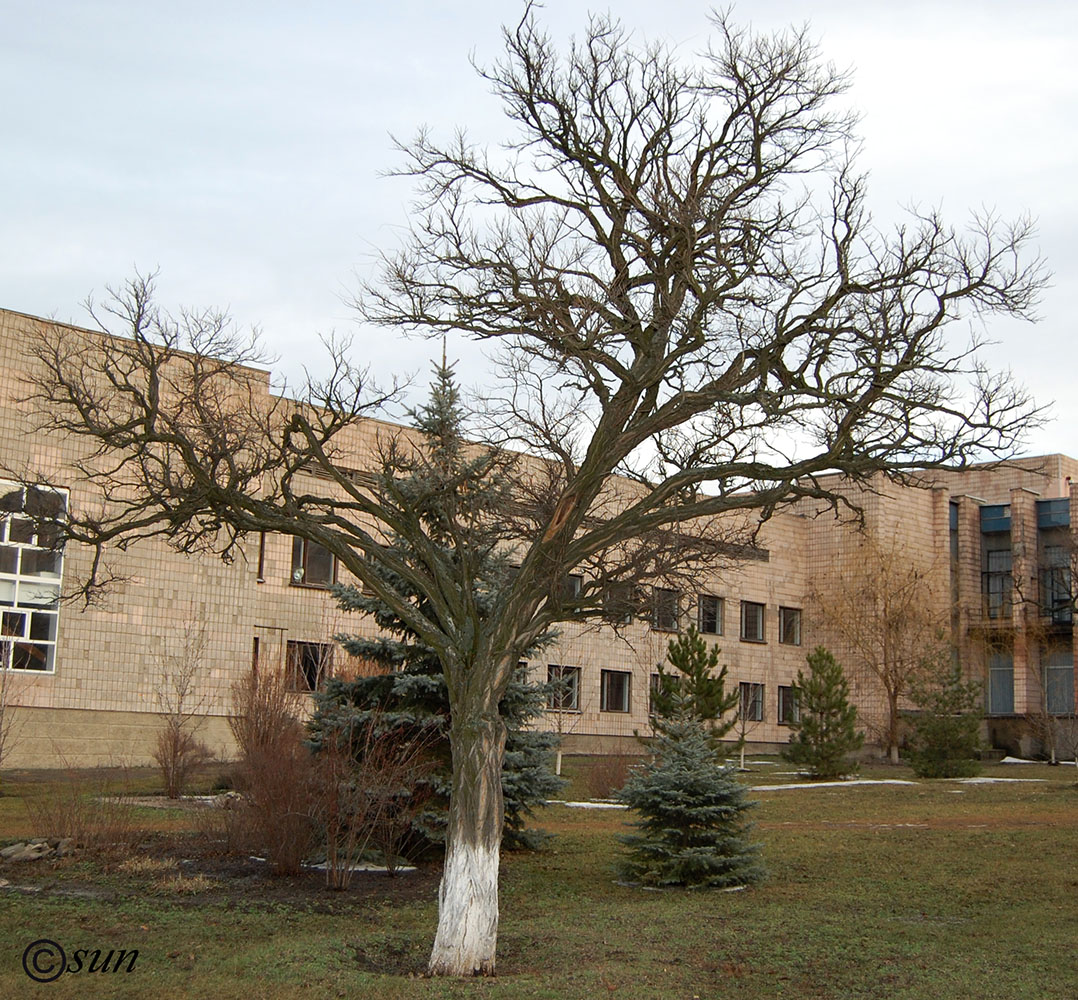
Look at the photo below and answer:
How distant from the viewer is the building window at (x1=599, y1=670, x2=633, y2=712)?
44.4 m

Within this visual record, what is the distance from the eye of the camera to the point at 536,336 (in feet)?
35.2

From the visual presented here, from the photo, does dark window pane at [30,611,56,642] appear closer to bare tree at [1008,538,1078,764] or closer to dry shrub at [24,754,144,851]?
dry shrub at [24,754,144,851]

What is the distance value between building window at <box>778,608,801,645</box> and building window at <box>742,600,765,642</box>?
1453 millimetres

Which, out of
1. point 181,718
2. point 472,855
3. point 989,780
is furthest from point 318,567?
point 472,855

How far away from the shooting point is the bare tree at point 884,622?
41.6 metres

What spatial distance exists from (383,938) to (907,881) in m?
7.30

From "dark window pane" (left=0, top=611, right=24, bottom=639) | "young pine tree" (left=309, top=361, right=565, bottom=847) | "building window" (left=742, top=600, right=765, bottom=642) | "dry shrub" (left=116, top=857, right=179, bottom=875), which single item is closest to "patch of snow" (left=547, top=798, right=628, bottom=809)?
"young pine tree" (left=309, top=361, right=565, bottom=847)

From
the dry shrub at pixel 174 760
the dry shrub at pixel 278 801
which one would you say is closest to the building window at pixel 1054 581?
the dry shrub at pixel 174 760

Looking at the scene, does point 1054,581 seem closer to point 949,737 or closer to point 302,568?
point 949,737

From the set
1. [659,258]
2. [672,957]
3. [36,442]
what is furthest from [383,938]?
[36,442]

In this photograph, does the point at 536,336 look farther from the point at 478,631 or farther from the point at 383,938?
the point at 383,938

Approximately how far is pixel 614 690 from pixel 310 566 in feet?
46.5

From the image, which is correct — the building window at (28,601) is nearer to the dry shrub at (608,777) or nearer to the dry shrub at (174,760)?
the dry shrub at (174,760)

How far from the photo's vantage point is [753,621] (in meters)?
50.5
